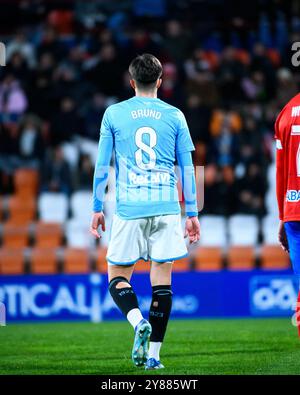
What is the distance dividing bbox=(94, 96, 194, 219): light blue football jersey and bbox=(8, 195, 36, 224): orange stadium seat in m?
9.41

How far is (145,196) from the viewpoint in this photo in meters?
7.25

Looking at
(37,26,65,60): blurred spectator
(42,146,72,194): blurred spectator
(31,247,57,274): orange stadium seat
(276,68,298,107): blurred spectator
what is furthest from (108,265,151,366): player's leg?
(37,26,65,60): blurred spectator

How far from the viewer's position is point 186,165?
24.0 feet

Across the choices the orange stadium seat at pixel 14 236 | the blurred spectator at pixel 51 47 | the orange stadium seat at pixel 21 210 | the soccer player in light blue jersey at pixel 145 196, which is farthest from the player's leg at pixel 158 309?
the blurred spectator at pixel 51 47

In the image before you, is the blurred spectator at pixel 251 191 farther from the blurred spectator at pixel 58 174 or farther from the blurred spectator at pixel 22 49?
the blurred spectator at pixel 22 49

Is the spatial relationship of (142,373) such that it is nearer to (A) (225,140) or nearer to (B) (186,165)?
(B) (186,165)

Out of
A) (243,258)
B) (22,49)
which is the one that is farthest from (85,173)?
(22,49)

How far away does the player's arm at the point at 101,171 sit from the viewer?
7.23m

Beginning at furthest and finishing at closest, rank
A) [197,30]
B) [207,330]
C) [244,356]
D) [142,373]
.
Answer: [197,30], [207,330], [244,356], [142,373]

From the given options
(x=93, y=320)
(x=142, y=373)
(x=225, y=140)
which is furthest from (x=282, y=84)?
(x=142, y=373)

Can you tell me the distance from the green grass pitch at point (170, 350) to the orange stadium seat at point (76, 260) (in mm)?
4036

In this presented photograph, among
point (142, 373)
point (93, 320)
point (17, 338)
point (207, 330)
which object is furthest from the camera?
point (93, 320)

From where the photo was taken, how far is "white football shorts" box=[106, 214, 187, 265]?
7.19 metres

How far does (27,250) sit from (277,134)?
9122mm
